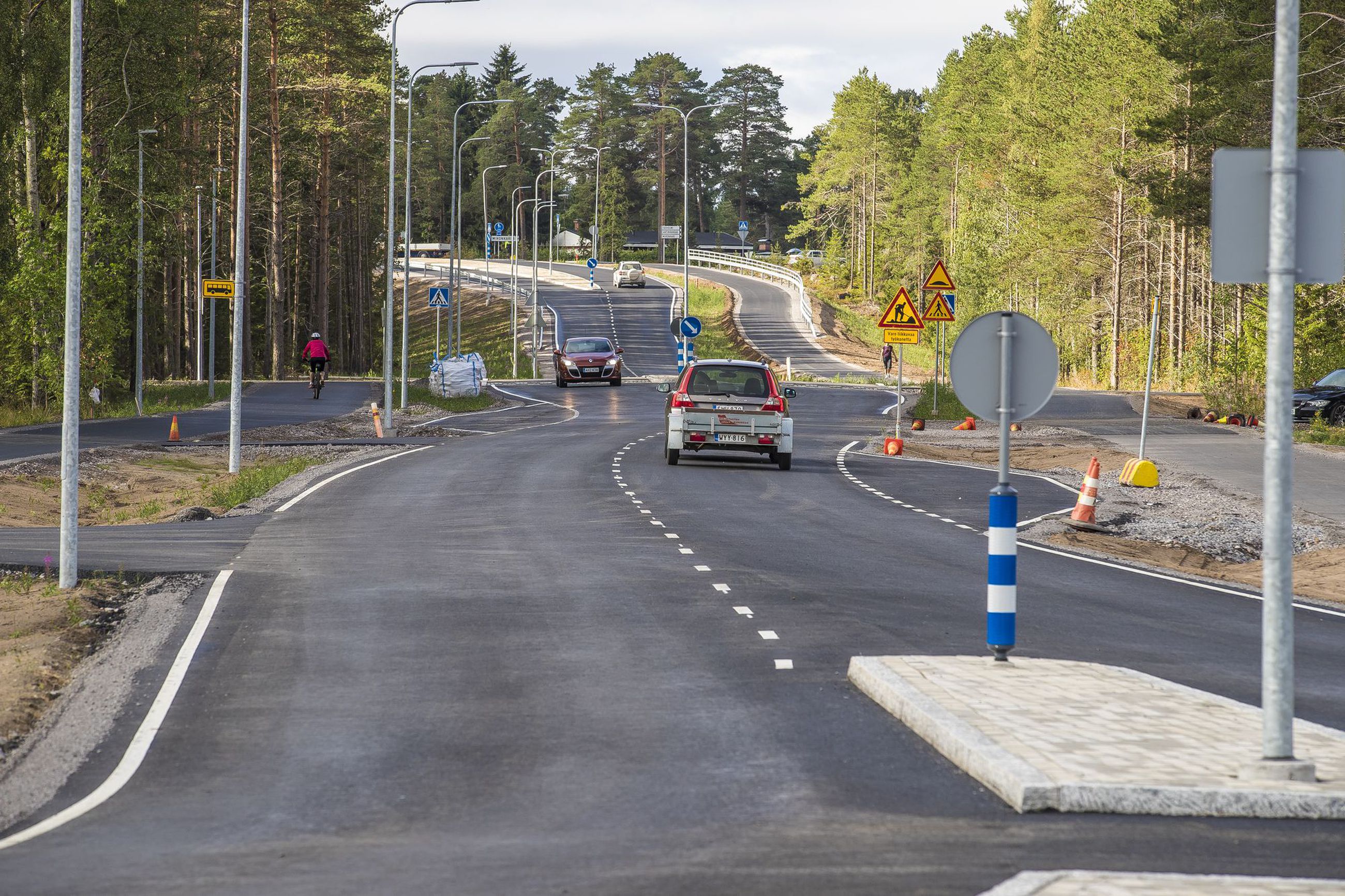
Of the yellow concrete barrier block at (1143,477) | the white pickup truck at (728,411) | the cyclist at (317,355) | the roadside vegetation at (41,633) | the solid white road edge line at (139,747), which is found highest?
the cyclist at (317,355)

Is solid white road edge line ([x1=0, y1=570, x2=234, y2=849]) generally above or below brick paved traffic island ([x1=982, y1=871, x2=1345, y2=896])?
below

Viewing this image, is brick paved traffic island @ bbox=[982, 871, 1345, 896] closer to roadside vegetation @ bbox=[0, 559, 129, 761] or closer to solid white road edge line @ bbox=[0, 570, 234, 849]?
solid white road edge line @ bbox=[0, 570, 234, 849]

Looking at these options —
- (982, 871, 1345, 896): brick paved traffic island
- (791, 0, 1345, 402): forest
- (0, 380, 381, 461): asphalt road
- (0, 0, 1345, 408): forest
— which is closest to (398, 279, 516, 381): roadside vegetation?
(0, 0, 1345, 408): forest

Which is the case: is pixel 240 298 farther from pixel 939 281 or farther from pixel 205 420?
pixel 939 281

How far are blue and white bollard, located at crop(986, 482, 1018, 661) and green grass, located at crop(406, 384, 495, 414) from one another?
121 ft

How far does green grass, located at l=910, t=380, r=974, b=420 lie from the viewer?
4306cm

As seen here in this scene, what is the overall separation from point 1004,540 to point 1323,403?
1179 inches

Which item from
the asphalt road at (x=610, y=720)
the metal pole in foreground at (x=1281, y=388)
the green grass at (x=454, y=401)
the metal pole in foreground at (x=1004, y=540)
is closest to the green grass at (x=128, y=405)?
the green grass at (x=454, y=401)

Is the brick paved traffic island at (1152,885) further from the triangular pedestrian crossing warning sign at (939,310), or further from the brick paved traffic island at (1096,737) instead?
the triangular pedestrian crossing warning sign at (939,310)

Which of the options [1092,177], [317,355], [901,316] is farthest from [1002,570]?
[1092,177]

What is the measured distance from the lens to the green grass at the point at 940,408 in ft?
141

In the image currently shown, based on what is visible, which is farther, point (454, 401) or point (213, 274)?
point (213, 274)

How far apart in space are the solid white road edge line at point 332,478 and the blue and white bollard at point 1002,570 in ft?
43.2

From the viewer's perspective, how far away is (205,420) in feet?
129
